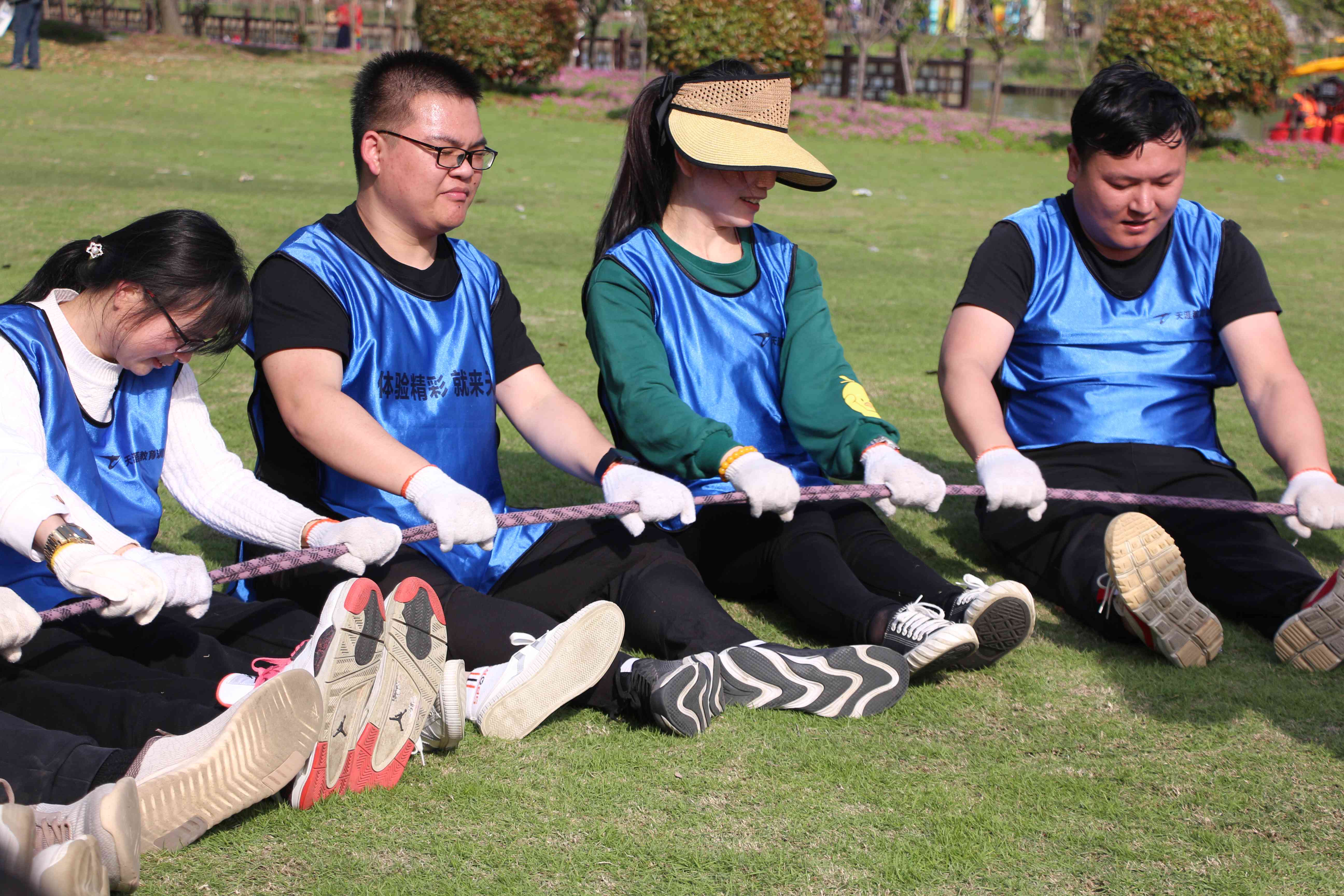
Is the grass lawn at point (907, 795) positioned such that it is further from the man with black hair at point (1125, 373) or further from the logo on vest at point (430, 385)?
the logo on vest at point (430, 385)

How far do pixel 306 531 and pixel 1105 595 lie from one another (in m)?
1.94

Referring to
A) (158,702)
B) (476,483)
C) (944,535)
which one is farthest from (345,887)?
(944,535)

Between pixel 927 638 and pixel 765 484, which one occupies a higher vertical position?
pixel 765 484

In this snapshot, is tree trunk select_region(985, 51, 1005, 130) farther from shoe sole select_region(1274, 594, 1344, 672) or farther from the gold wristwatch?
the gold wristwatch

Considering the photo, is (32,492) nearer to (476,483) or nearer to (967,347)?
(476,483)

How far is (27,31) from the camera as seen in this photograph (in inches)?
733

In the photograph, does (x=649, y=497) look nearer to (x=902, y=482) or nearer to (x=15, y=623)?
(x=902, y=482)

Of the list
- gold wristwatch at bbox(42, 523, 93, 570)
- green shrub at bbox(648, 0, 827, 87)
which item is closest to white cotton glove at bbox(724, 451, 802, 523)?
gold wristwatch at bbox(42, 523, 93, 570)

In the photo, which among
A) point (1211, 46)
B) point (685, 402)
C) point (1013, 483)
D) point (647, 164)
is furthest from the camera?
point (1211, 46)

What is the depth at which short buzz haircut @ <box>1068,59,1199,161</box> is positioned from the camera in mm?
3350

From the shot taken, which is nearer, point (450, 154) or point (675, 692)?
point (675, 692)

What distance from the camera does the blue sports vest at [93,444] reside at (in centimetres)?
250

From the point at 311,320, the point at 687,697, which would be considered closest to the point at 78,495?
the point at 311,320

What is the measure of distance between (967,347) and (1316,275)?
706 cm
